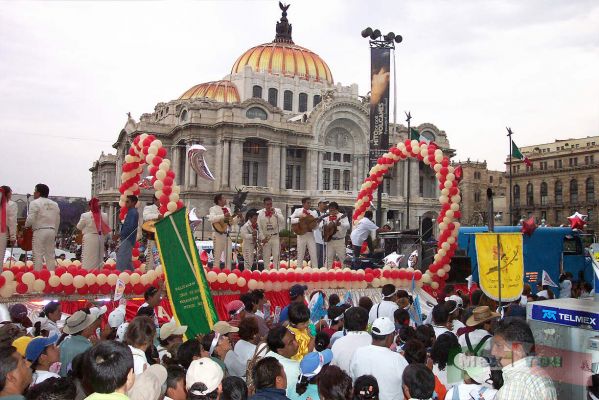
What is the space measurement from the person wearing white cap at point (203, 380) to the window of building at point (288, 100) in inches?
2337

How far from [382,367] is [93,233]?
829 cm

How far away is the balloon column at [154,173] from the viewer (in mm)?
10398

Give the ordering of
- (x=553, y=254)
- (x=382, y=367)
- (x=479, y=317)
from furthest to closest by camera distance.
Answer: (x=553, y=254) < (x=479, y=317) < (x=382, y=367)

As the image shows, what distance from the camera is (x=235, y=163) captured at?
51.8m

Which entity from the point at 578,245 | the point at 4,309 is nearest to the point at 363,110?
the point at 578,245

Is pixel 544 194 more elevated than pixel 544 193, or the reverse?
pixel 544 193

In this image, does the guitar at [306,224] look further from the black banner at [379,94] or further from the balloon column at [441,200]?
the black banner at [379,94]

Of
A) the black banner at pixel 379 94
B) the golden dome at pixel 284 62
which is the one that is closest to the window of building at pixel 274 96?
the golden dome at pixel 284 62

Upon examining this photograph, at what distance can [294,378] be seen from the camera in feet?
15.3

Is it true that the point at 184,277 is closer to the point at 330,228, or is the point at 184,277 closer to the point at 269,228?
the point at 269,228

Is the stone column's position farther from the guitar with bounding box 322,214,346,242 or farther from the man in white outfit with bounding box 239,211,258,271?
the guitar with bounding box 322,214,346,242

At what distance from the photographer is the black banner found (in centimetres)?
2277

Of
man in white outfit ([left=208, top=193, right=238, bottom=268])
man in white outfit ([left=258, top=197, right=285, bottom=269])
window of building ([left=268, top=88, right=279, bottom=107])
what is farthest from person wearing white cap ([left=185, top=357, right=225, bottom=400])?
window of building ([left=268, top=88, right=279, bottom=107])

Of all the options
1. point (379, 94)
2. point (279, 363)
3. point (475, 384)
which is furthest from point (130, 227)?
point (379, 94)
